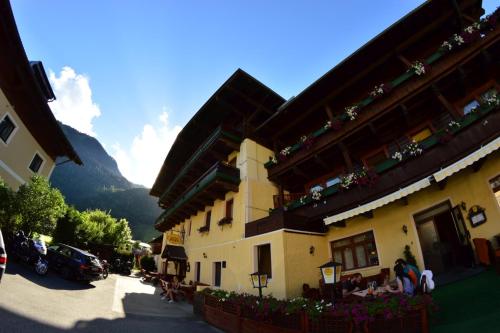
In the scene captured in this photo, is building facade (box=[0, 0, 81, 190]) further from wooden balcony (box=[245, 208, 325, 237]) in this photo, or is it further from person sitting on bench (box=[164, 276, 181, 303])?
wooden balcony (box=[245, 208, 325, 237])

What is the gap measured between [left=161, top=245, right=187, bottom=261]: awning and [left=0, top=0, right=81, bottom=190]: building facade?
11.2 metres

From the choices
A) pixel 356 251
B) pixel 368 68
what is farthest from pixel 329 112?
pixel 356 251

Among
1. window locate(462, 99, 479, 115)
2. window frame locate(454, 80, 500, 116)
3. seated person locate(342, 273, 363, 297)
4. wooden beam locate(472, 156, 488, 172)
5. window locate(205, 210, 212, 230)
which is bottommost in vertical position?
seated person locate(342, 273, 363, 297)

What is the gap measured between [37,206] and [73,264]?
4.12 m

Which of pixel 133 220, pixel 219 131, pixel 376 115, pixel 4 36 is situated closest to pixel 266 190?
pixel 219 131

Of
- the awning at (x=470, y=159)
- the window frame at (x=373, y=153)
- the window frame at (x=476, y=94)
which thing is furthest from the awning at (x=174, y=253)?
the window frame at (x=476, y=94)

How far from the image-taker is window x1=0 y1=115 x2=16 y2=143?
47.6ft

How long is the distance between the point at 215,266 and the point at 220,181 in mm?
6046

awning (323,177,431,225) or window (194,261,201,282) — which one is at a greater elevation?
awning (323,177,431,225)

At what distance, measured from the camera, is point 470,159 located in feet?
25.1

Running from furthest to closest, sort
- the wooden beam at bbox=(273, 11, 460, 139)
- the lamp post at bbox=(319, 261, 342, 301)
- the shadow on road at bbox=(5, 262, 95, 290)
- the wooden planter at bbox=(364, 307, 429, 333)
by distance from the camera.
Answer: the wooden beam at bbox=(273, 11, 460, 139)
the shadow on road at bbox=(5, 262, 95, 290)
the lamp post at bbox=(319, 261, 342, 301)
the wooden planter at bbox=(364, 307, 429, 333)

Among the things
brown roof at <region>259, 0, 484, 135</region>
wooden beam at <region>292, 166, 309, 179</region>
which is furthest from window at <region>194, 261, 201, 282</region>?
brown roof at <region>259, 0, 484, 135</region>

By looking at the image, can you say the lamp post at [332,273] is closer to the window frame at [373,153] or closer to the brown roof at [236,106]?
the window frame at [373,153]

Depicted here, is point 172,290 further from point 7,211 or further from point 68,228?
point 68,228
